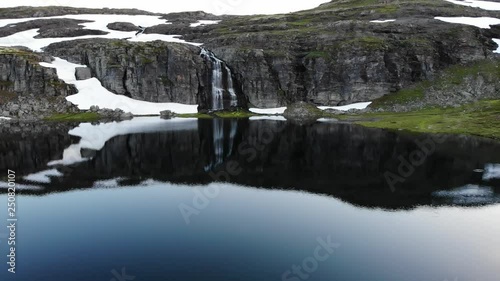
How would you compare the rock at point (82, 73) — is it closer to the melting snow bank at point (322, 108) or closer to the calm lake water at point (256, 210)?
the melting snow bank at point (322, 108)

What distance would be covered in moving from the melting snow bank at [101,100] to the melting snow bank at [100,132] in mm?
22554

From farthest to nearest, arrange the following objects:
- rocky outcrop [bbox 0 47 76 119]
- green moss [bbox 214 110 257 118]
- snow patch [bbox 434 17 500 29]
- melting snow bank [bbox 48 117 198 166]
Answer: snow patch [bbox 434 17 500 29] → green moss [bbox 214 110 257 118] → rocky outcrop [bbox 0 47 76 119] → melting snow bank [bbox 48 117 198 166]

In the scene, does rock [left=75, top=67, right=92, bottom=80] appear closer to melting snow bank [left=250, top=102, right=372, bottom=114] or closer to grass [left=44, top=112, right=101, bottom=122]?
grass [left=44, top=112, right=101, bottom=122]

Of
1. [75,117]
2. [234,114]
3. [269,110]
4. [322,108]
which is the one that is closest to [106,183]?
[75,117]

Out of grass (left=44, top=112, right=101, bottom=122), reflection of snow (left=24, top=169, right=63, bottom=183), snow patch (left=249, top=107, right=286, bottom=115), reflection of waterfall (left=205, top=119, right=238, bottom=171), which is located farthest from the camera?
snow patch (left=249, top=107, right=286, bottom=115)

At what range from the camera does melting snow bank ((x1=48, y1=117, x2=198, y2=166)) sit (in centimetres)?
6025

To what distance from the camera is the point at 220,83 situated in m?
134

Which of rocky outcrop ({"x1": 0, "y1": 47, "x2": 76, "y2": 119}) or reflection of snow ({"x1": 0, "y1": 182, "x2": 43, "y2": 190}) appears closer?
reflection of snow ({"x1": 0, "y1": 182, "x2": 43, "y2": 190})

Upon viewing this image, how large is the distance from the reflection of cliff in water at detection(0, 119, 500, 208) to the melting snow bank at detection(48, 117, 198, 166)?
2.26 meters

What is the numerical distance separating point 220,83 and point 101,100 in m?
38.7

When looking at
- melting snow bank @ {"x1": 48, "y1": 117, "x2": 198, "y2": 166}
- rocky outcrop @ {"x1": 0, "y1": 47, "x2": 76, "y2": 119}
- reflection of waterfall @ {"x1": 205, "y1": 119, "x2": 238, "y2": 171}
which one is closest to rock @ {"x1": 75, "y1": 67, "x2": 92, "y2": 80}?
rocky outcrop @ {"x1": 0, "y1": 47, "x2": 76, "y2": 119}

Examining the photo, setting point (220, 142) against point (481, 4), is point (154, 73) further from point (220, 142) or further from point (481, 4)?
point (481, 4)

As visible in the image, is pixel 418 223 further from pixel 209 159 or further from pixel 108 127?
pixel 108 127

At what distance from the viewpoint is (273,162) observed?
56250mm
